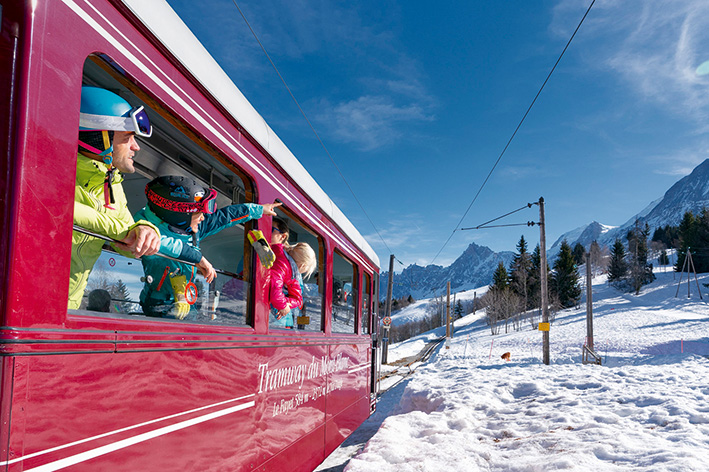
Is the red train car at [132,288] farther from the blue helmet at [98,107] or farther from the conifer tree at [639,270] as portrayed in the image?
the conifer tree at [639,270]

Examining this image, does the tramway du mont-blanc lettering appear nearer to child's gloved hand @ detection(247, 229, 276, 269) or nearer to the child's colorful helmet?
child's gloved hand @ detection(247, 229, 276, 269)

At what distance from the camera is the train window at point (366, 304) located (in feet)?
24.8

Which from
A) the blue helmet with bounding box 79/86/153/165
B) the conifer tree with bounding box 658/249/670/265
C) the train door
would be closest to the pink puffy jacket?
the blue helmet with bounding box 79/86/153/165

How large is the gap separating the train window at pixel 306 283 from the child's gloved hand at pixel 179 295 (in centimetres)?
122

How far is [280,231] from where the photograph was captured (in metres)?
4.04

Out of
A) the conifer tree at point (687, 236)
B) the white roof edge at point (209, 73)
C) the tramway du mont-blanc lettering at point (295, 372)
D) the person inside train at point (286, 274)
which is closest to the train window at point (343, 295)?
the tramway du mont-blanc lettering at point (295, 372)

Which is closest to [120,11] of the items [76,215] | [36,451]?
[76,215]

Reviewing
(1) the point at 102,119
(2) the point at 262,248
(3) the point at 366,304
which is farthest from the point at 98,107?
(3) the point at 366,304

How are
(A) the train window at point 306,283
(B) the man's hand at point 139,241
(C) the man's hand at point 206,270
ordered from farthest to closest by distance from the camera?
(A) the train window at point 306,283, (C) the man's hand at point 206,270, (B) the man's hand at point 139,241

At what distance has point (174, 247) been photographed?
2232 mm

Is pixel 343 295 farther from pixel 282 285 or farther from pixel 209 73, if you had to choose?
pixel 209 73

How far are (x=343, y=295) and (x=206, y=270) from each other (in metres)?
3.51

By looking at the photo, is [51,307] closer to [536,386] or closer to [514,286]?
[536,386]

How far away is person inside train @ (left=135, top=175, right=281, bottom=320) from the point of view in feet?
7.45
